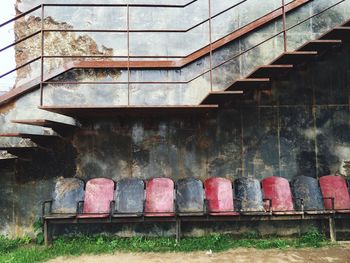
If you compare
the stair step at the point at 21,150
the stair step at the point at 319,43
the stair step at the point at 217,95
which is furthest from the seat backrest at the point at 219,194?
the stair step at the point at 21,150

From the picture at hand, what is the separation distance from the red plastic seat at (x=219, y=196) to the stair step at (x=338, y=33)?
2814mm

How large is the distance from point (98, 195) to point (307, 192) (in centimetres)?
350

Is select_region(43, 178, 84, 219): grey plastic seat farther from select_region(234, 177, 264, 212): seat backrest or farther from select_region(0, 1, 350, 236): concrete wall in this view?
select_region(234, 177, 264, 212): seat backrest

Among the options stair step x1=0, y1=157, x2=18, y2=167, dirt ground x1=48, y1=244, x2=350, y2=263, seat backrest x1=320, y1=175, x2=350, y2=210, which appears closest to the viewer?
dirt ground x1=48, y1=244, x2=350, y2=263

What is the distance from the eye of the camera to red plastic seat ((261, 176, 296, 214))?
599 cm

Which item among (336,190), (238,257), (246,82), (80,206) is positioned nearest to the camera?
(238,257)

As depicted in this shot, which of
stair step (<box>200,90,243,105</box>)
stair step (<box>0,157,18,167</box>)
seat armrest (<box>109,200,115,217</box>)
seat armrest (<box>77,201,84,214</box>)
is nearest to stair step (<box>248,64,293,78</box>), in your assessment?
stair step (<box>200,90,243,105</box>)

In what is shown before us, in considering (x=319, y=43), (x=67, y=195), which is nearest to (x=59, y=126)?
(x=67, y=195)

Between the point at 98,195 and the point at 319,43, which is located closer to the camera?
the point at 319,43

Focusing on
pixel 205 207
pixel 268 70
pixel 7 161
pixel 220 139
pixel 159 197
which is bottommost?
pixel 205 207

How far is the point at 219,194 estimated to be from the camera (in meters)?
6.09

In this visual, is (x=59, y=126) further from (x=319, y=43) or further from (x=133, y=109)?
(x=319, y=43)

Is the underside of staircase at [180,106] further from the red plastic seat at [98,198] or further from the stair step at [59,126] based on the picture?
the red plastic seat at [98,198]

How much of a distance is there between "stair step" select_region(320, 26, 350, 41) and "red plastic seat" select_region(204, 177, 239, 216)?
9.23 ft
